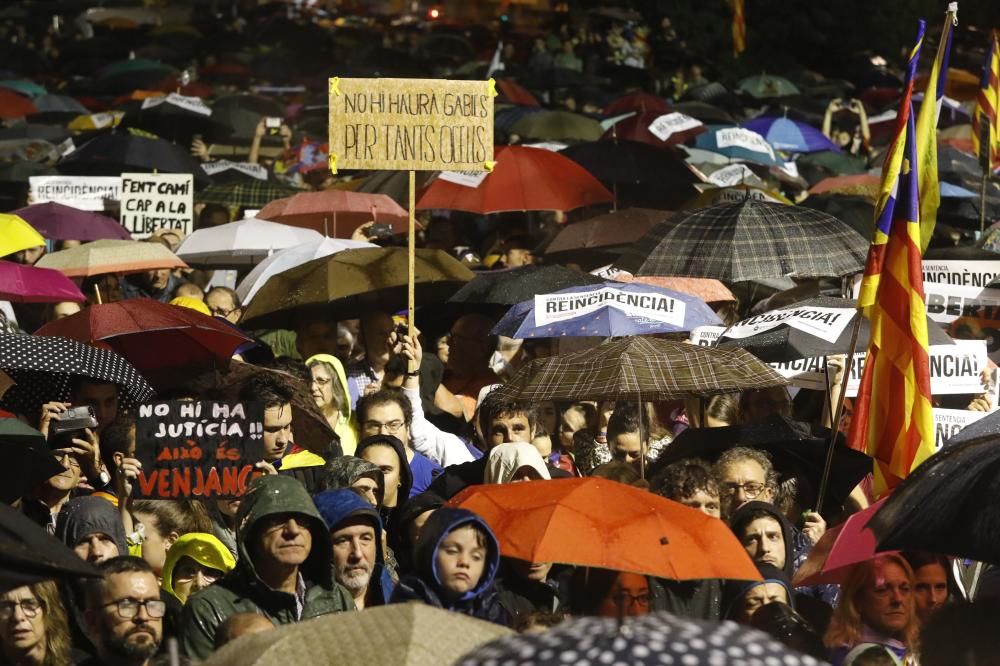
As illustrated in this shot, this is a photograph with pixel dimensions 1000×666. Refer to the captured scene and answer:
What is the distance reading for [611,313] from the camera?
10062 mm

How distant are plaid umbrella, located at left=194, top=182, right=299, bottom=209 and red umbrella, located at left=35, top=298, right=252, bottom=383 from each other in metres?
6.81

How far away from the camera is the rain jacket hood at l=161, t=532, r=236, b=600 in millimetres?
7078

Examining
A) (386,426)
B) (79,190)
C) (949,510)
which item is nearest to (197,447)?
(386,426)

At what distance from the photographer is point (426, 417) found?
10414 millimetres

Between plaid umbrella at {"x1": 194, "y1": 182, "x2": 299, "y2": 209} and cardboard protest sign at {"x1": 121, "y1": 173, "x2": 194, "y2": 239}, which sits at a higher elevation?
cardboard protest sign at {"x1": 121, "y1": 173, "x2": 194, "y2": 239}

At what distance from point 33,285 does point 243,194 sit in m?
6.01

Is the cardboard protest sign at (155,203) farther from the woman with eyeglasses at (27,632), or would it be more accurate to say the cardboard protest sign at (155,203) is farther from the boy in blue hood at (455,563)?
the woman with eyeglasses at (27,632)

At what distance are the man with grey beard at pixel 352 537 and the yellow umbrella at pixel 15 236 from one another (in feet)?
17.9

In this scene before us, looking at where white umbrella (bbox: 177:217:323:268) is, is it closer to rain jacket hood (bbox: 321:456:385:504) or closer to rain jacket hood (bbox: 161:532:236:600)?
rain jacket hood (bbox: 321:456:385:504)

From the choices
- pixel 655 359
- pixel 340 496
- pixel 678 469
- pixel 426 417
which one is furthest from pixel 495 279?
pixel 340 496

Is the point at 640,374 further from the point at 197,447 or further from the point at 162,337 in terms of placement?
the point at 162,337

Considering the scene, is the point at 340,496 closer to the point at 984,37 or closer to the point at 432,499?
the point at 432,499

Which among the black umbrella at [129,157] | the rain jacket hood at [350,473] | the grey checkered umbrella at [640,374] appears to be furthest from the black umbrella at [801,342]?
the black umbrella at [129,157]

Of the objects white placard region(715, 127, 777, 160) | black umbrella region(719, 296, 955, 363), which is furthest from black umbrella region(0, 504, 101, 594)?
white placard region(715, 127, 777, 160)
